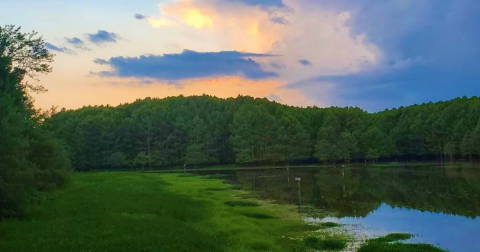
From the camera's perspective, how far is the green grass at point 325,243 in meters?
20.1

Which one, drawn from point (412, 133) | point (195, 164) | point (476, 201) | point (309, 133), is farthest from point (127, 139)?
point (476, 201)

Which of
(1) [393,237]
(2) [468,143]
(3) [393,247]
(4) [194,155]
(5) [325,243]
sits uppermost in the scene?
(2) [468,143]

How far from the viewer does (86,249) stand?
1506cm

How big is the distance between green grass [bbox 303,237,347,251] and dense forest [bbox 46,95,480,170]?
326 feet

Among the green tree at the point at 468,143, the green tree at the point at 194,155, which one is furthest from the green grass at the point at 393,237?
the green tree at the point at 194,155

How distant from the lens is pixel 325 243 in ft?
67.4

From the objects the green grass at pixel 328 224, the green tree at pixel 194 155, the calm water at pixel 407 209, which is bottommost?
the calm water at pixel 407 209

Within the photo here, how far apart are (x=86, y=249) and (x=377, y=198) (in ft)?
106

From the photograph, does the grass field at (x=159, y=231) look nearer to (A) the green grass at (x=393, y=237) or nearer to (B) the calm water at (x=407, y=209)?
(A) the green grass at (x=393, y=237)

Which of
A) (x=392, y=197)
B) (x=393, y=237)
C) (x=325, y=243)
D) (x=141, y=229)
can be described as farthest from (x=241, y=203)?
(x=141, y=229)

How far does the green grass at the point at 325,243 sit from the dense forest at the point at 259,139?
99219 mm

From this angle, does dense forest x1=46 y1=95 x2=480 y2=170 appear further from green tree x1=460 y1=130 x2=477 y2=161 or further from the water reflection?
the water reflection

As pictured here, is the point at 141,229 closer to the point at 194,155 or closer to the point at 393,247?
the point at 393,247

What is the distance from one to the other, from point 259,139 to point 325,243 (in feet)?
350
